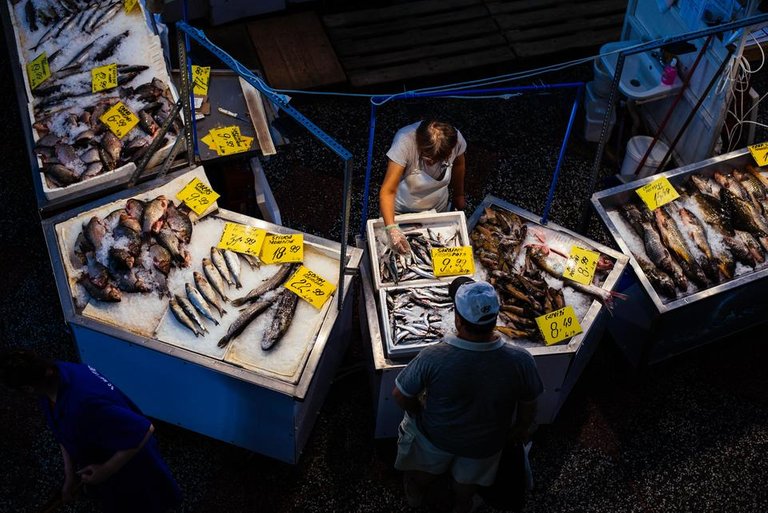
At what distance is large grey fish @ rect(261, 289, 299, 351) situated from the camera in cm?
398

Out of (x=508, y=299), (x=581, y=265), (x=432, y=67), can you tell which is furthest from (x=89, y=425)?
(x=432, y=67)

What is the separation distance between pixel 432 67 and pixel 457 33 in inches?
21.9

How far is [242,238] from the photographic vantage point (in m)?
4.39

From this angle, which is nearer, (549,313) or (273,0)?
(549,313)

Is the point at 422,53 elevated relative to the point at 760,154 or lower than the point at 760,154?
elevated

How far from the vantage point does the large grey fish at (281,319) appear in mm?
3984

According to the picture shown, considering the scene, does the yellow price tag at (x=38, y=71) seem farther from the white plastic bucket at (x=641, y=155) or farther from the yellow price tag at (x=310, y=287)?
the white plastic bucket at (x=641, y=155)

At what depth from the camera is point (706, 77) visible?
5746 millimetres

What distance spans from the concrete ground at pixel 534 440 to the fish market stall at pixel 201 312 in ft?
0.96

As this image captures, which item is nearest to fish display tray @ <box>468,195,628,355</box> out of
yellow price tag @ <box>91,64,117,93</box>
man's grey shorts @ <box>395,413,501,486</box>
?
man's grey shorts @ <box>395,413,501,486</box>

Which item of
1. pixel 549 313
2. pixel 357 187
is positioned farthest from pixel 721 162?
pixel 357 187

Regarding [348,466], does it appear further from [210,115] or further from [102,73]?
[102,73]

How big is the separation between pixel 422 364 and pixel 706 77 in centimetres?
388

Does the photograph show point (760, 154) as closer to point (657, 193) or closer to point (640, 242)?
point (657, 193)
